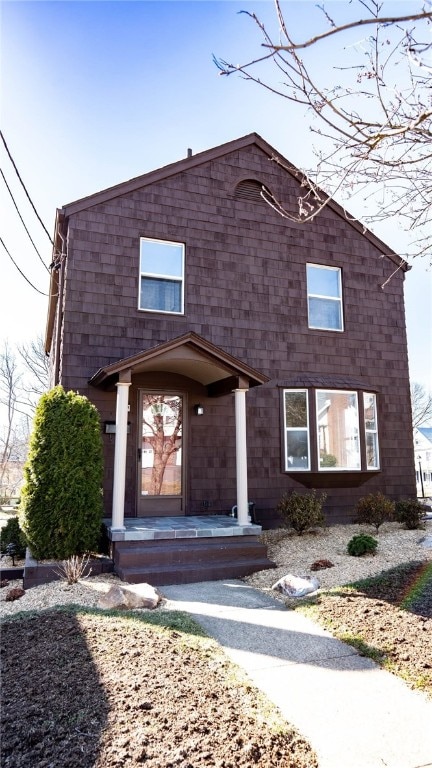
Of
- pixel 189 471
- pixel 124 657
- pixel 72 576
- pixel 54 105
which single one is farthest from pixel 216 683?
pixel 54 105

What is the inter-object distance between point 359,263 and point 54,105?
6.66 metres

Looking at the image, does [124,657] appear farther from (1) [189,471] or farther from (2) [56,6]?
(2) [56,6]

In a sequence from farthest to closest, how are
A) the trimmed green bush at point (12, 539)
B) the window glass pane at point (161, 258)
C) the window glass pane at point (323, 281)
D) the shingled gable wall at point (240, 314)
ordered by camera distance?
1. the window glass pane at point (323, 281)
2. the window glass pane at point (161, 258)
3. the shingled gable wall at point (240, 314)
4. the trimmed green bush at point (12, 539)

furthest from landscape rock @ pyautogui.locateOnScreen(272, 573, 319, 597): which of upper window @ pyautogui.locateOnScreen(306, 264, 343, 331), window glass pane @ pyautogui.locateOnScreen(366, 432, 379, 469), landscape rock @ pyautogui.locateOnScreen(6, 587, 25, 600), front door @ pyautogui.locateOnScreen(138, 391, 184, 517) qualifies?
upper window @ pyautogui.locateOnScreen(306, 264, 343, 331)

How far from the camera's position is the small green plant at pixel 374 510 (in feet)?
27.1

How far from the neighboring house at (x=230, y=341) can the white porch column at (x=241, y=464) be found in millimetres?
17

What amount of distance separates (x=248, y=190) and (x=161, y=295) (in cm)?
300

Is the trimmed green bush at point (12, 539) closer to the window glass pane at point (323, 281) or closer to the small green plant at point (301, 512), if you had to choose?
the small green plant at point (301, 512)

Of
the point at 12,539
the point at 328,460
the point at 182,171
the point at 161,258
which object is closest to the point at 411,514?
the point at 328,460

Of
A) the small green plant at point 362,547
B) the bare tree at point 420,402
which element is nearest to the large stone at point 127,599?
the small green plant at point 362,547

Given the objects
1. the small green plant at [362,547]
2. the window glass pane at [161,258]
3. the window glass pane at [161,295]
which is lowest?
the small green plant at [362,547]

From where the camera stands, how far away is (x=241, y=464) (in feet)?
24.4

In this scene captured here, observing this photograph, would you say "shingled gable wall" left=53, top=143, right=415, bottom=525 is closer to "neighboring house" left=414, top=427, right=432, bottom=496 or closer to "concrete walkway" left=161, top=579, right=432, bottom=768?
"concrete walkway" left=161, top=579, right=432, bottom=768

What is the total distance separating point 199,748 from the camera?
241 centimetres
